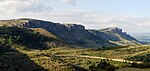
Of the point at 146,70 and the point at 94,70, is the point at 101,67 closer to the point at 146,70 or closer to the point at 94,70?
the point at 94,70

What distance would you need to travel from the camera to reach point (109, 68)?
4326 inches

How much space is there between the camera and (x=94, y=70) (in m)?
121

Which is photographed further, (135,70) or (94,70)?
(94,70)

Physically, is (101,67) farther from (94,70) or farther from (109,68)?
(109,68)

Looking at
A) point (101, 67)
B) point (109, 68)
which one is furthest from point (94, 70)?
point (109, 68)

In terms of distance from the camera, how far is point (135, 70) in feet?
371

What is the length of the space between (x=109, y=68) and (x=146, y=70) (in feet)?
46.7

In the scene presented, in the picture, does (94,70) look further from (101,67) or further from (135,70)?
(135,70)

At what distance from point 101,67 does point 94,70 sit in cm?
282

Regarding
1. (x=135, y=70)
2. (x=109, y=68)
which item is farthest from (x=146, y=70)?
(x=109, y=68)

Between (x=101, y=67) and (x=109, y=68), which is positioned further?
(x=101, y=67)

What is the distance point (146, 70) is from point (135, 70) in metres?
4.53

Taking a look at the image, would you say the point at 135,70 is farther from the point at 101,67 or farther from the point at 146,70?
the point at 101,67

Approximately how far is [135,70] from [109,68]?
9738mm
